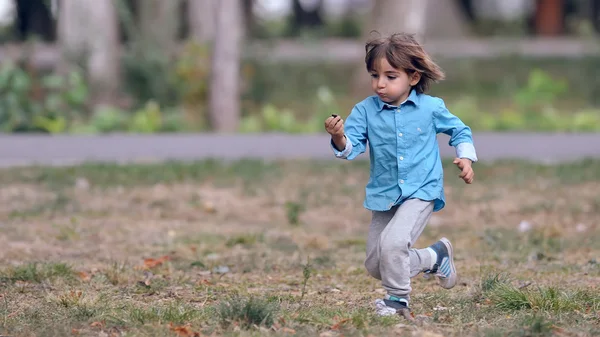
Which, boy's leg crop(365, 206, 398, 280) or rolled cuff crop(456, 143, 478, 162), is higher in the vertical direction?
rolled cuff crop(456, 143, 478, 162)

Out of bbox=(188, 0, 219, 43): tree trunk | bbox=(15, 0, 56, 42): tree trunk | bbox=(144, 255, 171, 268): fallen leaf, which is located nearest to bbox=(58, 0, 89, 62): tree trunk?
bbox=(188, 0, 219, 43): tree trunk

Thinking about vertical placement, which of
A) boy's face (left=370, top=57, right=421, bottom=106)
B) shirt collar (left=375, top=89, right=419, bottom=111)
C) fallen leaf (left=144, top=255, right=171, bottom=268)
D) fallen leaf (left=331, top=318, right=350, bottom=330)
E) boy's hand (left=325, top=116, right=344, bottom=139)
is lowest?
fallen leaf (left=144, top=255, right=171, bottom=268)

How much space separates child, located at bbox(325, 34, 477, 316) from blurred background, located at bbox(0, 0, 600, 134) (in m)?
7.52

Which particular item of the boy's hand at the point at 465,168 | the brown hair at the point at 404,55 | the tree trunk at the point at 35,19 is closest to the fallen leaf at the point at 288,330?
the boy's hand at the point at 465,168

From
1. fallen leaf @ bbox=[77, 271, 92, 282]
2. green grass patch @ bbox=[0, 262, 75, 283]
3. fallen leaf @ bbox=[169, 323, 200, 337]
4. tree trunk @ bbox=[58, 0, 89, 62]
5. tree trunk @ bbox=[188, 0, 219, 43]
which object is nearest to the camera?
fallen leaf @ bbox=[169, 323, 200, 337]

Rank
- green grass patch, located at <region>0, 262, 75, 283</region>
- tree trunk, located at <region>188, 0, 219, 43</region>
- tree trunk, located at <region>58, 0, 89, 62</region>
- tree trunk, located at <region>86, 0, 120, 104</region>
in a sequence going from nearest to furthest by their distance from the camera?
green grass patch, located at <region>0, 262, 75, 283</region> < tree trunk, located at <region>58, 0, 89, 62</region> < tree trunk, located at <region>86, 0, 120, 104</region> < tree trunk, located at <region>188, 0, 219, 43</region>

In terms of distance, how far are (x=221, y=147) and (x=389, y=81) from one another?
271 inches

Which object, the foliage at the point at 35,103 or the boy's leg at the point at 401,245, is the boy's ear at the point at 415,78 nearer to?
the boy's leg at the point at 401,245

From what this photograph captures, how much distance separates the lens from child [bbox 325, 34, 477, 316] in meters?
5.12

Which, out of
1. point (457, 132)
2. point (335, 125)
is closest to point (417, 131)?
point (457, 132)

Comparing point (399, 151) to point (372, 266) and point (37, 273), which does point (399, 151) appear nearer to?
point (372, 266)

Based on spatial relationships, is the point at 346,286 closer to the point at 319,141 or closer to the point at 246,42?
the point at 319,141

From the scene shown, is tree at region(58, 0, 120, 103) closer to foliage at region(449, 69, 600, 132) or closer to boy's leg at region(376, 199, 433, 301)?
foliage at region(449, 69, 600, 132)

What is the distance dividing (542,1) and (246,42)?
46.3 ft
